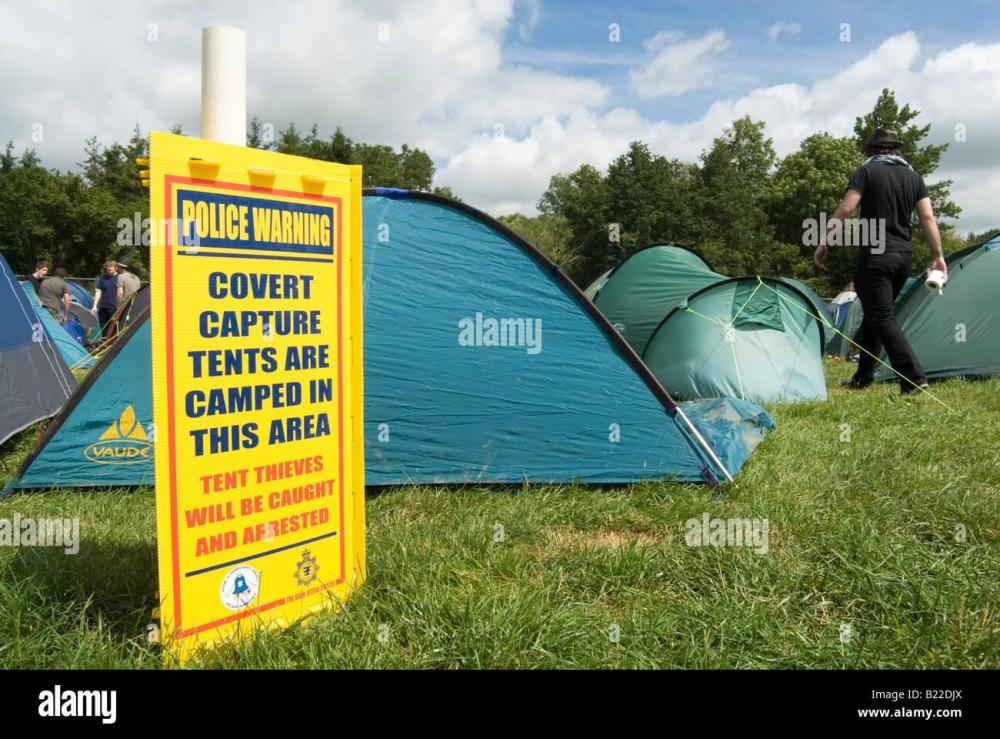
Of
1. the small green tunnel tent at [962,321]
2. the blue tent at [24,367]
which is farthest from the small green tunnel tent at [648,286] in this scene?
the blue tent at [24,367]

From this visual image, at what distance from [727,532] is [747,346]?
371 centimetres

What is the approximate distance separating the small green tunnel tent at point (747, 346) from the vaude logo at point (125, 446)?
429 centimetres

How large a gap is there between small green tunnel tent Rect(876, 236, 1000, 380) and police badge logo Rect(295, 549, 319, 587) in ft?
20.2

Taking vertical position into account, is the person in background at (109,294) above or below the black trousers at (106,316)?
above

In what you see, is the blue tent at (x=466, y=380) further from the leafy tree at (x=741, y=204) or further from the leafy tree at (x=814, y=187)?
the leafy tree at (x=741, y=204)

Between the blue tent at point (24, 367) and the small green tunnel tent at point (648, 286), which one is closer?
the blue tent at point (24, 367)

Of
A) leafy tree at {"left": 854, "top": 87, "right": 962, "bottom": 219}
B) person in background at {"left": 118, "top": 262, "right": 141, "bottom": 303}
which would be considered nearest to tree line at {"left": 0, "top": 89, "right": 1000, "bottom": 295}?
leafy tree at {"left": 854, "top": 87, "right": 962, "bottom": 219}

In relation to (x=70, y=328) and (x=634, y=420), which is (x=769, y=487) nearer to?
(x=634, y=420)

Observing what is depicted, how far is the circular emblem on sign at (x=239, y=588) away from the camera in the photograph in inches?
84.7

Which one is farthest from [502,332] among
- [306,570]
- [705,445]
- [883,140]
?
[883,140]

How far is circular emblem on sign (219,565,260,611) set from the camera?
2150 mm

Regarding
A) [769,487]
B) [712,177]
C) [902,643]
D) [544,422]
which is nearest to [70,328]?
[544,422]
